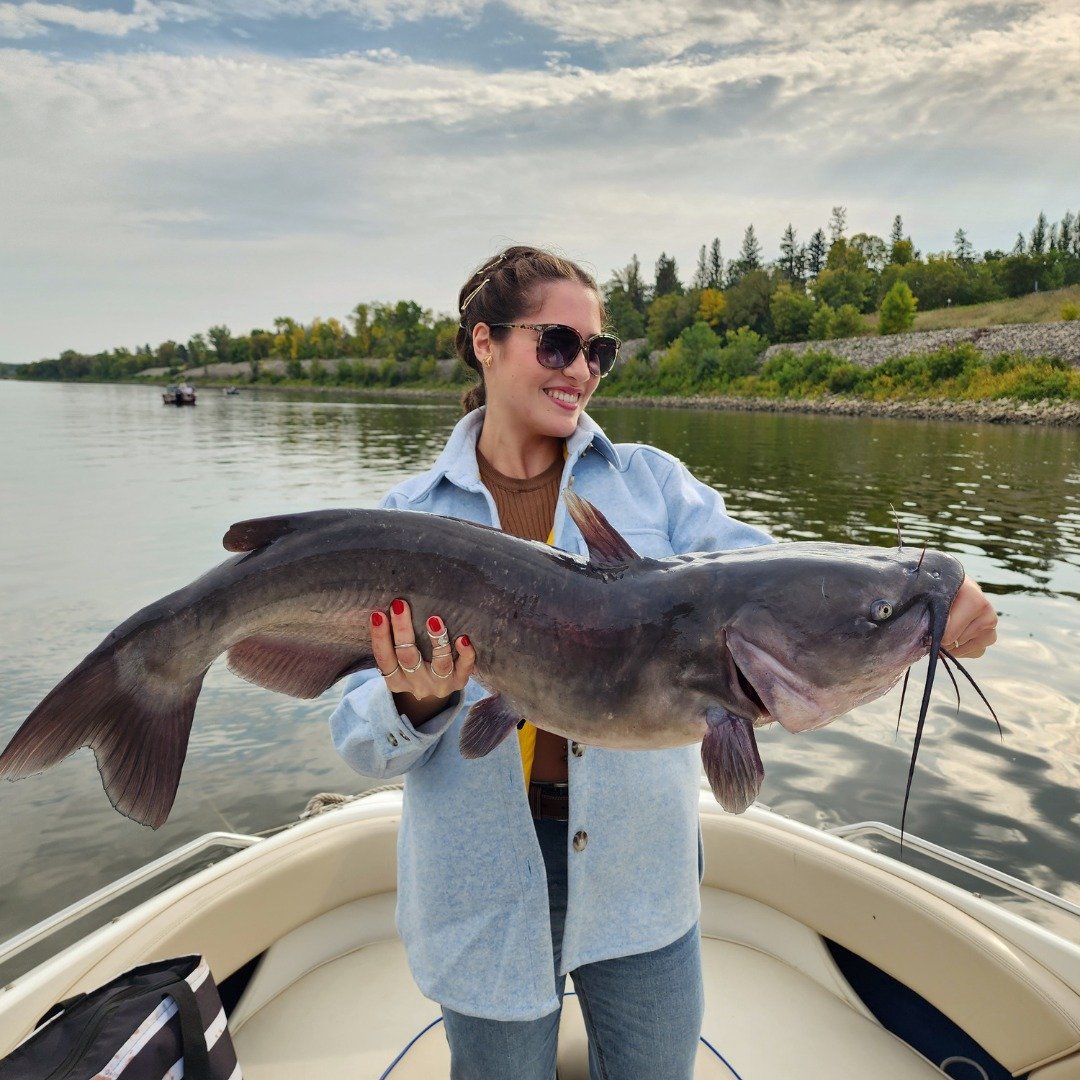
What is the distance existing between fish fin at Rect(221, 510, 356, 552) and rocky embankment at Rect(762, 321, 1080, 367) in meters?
58.1

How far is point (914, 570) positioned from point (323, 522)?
1.32m

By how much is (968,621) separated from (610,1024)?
1395mm

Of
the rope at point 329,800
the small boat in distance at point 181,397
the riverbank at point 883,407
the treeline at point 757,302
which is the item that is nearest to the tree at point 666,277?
the treeline at point 757,302

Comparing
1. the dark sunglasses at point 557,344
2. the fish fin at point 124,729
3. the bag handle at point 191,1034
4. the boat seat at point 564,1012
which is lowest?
the boat seat at point 564,1012

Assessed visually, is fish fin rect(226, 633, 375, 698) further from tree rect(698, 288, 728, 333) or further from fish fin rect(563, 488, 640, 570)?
tree rect(698, 288, 728, 333)

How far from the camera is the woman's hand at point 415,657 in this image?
1.88 metres

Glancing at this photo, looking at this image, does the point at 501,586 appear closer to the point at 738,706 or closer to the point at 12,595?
the point at 738,706

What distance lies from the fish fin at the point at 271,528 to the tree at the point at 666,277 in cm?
12151

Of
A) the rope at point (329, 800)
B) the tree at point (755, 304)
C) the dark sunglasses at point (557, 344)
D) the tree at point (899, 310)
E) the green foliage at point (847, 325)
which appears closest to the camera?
the dark sunglasses at point (557, 344)

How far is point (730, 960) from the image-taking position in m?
3.64

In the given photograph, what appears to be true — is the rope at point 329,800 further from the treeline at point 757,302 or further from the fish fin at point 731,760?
the treeline at point 757,302

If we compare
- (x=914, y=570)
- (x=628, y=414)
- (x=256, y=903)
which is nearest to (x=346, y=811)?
(x=256, y=903)

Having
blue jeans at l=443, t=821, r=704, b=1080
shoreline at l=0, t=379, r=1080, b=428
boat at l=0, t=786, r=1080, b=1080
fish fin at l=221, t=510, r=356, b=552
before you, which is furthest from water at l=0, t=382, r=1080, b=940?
shoreline at l=0, t=379, r=1080, b=428

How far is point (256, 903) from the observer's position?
321 centimetres
